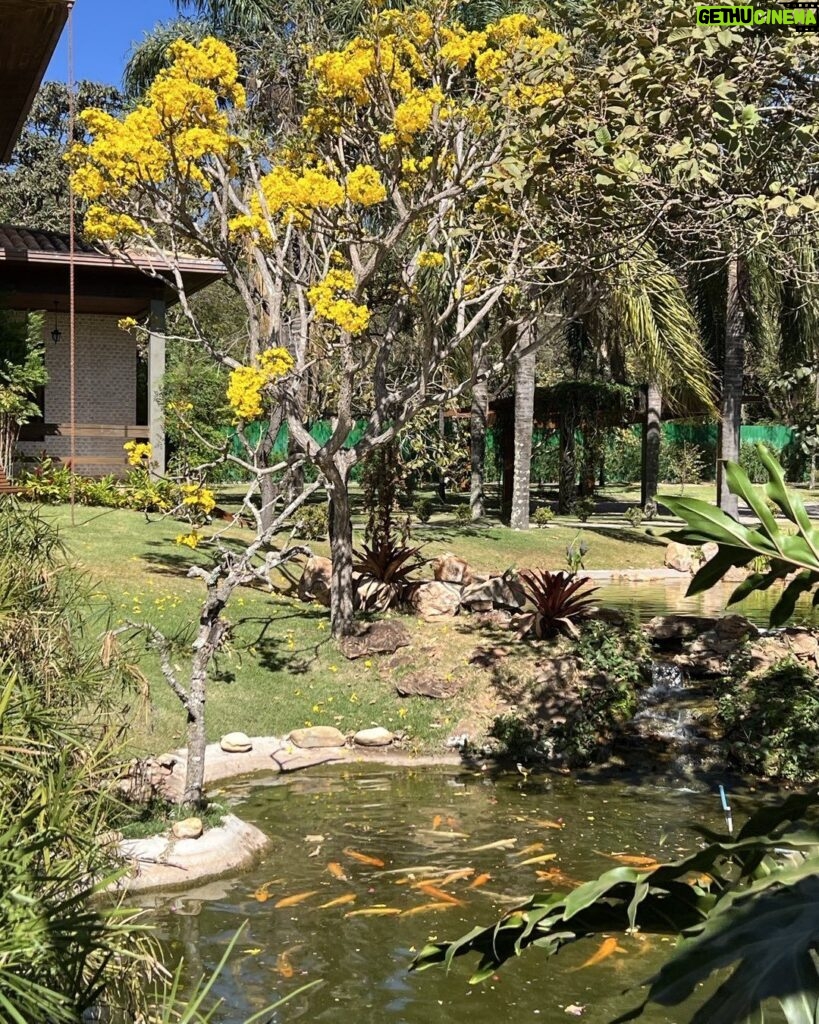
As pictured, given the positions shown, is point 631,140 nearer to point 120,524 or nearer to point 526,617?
point 526,617

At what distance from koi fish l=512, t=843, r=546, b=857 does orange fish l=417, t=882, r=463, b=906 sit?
94 centimetres

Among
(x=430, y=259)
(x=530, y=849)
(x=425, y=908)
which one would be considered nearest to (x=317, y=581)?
(x=430, y=259)

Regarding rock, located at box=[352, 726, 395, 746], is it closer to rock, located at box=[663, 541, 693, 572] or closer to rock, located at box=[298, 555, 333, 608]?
rock, located at box=[298, 555, 333, 608]

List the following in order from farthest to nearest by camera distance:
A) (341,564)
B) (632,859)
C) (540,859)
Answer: (341,564) → (540,859) → (632,859)

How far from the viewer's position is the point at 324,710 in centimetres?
1163

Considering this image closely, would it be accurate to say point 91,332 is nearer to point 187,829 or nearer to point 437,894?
point 187,829

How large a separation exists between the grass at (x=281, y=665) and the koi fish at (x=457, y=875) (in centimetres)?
318

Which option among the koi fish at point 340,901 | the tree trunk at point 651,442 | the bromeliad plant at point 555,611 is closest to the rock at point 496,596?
the bromeliad plant at point 555,611

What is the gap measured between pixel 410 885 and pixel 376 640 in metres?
5.47

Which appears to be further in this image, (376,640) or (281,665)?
(376,640)

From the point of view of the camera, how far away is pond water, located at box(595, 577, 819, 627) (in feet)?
56.0

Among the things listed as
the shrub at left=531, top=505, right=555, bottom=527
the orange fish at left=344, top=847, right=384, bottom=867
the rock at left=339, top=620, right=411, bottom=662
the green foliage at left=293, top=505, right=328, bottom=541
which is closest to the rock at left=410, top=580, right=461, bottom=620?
the rock at left=339, top=620, right=411, bottom=662

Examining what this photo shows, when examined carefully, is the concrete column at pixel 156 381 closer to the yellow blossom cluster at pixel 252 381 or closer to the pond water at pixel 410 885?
the yellow blossom cluster at pixel 252 381

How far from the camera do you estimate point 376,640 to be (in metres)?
12.9
